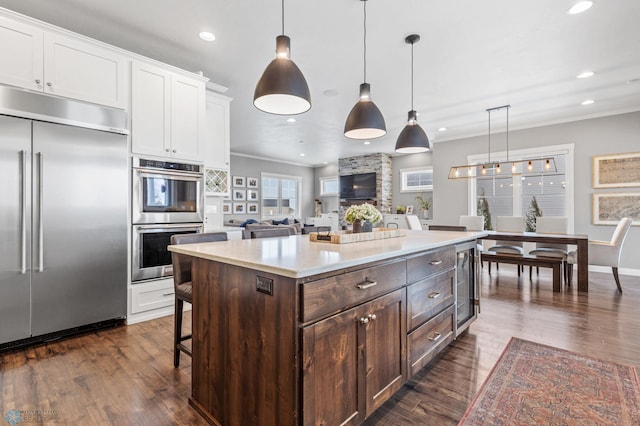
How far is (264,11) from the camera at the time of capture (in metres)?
2.65

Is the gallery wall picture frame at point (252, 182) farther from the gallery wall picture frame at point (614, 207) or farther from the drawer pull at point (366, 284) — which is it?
the drawer pull at point (366, 284)

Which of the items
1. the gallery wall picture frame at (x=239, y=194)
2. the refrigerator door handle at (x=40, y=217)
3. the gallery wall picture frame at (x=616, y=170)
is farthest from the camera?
the gallery wall picture frame at (x=239, y=194)

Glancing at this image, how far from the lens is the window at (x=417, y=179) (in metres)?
9.02

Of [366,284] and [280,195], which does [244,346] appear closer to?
[366,284]

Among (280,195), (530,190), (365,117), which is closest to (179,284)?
(365,117)

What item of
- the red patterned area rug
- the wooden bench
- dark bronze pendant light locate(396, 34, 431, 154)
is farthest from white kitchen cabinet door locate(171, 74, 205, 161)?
the wooden bench

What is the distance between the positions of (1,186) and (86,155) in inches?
24.5

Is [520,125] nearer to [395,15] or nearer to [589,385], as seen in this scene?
[395,15]

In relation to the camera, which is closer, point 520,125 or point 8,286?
point 8,286

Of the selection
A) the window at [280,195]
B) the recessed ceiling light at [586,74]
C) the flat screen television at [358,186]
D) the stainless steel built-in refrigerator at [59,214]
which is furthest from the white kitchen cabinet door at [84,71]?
the flat screen television at [358,186]

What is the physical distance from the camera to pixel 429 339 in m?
2.05

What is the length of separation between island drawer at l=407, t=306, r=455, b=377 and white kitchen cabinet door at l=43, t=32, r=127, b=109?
10.9 ft

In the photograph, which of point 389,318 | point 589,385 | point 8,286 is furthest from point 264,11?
point 589,385

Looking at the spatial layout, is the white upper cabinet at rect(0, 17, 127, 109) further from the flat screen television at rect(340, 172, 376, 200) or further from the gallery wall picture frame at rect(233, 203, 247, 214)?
the flat screen television at rect(340, 172, 376, 200)
